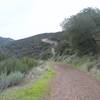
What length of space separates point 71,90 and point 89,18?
87.7 feet

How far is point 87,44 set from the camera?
138 ft

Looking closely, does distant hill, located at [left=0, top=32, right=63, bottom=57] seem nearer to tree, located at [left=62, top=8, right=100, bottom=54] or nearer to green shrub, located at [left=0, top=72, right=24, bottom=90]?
tree, located at [left=62, top=8, right=100, bottom=54]

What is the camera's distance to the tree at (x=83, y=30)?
40438 millimetres

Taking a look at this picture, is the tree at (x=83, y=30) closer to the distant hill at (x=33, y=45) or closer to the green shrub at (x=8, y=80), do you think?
the distant hill at (x=33, y=45)

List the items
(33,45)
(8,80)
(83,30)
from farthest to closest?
(33,45)
(83,30)
(8,80)

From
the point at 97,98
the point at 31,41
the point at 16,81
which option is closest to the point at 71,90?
the point at 97,98

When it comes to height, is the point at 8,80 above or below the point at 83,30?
below

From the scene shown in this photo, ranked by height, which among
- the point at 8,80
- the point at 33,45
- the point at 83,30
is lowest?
the point at 8,80

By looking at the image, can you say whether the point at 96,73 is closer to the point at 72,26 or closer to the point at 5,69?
the point at 5,69

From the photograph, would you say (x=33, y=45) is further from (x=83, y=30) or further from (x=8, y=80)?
(x=8, y=80)

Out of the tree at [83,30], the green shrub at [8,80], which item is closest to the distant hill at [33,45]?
the tree at [83,30]

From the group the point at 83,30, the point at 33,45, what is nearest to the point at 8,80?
the point at 83,30

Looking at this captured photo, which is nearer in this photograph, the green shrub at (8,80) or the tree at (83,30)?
the green shrub at (8,80)

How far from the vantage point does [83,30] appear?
1583 inches
